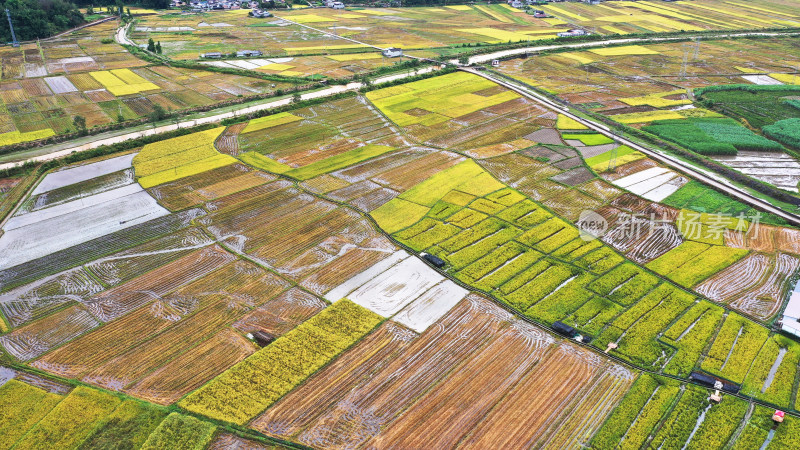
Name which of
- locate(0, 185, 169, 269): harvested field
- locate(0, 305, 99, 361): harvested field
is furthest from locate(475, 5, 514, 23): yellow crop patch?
locate(0, 305, 99, 361): harvested field

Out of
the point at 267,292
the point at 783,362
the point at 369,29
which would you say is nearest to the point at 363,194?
the point at 267,292

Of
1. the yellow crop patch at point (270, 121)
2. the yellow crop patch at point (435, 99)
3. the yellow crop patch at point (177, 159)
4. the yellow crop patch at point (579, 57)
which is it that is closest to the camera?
the yellow crop patch at point (177, 159)

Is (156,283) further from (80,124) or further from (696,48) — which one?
(696,48)

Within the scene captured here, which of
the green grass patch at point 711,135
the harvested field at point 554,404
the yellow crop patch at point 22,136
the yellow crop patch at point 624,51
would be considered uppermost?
the yellow crop patch at point 22,136

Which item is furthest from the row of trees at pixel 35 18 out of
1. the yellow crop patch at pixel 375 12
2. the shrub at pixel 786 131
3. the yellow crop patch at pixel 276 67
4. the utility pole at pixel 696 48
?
the shrub at pixel 786 131

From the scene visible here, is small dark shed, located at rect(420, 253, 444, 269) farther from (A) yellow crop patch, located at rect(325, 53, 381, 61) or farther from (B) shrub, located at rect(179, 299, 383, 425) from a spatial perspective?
(A) yellow crop patch, located at rect(325, 53, 381, 61)

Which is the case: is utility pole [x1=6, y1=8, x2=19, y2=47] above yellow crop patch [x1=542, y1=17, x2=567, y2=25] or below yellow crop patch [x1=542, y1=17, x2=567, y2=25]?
above

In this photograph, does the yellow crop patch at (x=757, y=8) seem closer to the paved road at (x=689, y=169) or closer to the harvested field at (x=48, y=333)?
the paved road at (x=689, y=169)
